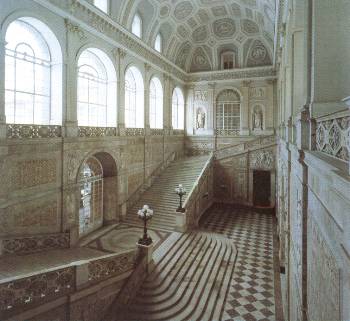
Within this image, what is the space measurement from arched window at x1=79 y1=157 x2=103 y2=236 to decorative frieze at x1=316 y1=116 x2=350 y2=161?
1117cm

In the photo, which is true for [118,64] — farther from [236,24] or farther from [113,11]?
[236,24]

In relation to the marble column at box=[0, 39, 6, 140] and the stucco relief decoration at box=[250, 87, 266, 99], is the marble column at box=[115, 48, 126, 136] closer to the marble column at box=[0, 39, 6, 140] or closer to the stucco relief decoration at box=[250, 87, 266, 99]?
the marble column at box=[0, 39, 6, 140]

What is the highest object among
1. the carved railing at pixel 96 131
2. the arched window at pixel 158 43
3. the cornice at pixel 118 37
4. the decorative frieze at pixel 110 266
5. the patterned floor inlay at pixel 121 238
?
the arched window at pixel 158 43

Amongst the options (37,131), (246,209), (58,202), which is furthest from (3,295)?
(246,209)

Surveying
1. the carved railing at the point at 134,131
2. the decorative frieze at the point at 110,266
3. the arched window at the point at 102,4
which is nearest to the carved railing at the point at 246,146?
the carved railing at the point at 134,131

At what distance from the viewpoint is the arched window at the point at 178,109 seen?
23631 mm

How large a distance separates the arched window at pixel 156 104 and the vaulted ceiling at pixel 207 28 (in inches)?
97.9

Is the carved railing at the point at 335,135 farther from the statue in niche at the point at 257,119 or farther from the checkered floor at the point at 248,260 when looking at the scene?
the statue in niche at the point at 257,119

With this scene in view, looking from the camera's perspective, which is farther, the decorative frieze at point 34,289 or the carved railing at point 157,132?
the carved railing at point 157,132

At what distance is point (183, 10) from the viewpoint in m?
18.9

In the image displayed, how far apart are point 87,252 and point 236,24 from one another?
19.0m

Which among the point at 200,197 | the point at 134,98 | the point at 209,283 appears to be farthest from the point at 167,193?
Answer: the point at 209,283

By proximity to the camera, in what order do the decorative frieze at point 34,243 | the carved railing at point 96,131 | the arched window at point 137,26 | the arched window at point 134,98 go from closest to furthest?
the decorative frieze at point 34,243
the carved railing at point 96,131
the arched window at point 137,26
the arched window at point 134,98

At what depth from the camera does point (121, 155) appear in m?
15.4
